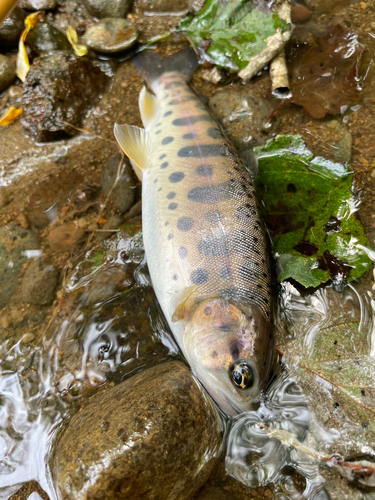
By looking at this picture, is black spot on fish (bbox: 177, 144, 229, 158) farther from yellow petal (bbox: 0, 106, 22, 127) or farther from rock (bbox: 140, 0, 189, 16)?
rock (bbox: 140, 0, 189, 16)

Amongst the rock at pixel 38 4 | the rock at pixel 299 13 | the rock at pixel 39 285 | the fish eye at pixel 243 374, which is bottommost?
the fish eye at pixel 243 374

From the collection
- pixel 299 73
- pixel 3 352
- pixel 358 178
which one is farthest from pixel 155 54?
pixel 3 352

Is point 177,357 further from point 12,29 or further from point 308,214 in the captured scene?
point 12,29

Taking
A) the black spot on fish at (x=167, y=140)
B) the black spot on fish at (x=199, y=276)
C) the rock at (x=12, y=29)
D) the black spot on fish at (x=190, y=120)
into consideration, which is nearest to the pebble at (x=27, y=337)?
the black spot on fish at (x=199, y=276)

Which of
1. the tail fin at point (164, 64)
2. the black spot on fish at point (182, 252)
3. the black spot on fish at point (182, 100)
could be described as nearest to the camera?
the black spot on fish at point (182, 252)

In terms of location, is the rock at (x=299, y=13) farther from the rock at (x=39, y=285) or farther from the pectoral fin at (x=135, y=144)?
the rock at (x=39, y=285)

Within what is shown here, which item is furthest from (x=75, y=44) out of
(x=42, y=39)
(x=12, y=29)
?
(x=12, y=29)
